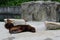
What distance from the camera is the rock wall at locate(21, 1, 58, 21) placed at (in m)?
3.54

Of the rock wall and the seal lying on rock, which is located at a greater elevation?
the seal lying on rock

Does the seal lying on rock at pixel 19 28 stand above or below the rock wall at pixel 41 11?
above

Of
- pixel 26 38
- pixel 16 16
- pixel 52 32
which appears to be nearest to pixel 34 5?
pixel 16 16

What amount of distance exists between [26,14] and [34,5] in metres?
0.19

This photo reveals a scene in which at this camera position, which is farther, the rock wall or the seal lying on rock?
the rock wall

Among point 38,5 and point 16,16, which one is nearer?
point 38,5

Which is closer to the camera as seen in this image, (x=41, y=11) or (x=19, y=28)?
(x=19, y=28)

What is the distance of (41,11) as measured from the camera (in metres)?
3.58

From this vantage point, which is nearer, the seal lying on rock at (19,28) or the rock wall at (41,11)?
the seal lying on rock at (19,28)

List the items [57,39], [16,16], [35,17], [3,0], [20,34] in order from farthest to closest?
[3,0]
[16,16]
[35,17]
[20,34]
[57,39]

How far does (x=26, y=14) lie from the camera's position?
12.1 feet

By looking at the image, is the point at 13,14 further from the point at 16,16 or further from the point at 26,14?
the point at 26,14

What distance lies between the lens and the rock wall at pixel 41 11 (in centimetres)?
354

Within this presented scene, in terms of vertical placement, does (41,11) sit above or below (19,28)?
below
